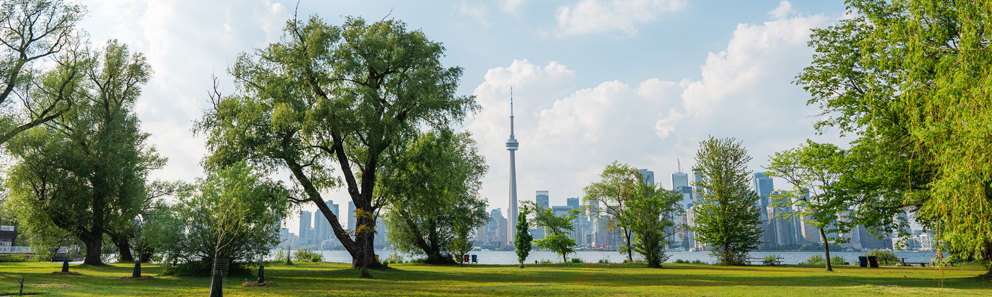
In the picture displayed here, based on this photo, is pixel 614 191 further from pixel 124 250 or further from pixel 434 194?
pixel 124 250

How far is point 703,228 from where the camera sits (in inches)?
1692

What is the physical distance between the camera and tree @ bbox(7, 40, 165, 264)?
3278 centimetres

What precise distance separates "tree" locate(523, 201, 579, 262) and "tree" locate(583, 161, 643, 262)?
235 centimetres

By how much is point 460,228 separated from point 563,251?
39.6ft

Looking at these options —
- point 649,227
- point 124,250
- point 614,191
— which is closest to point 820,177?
point 649,227

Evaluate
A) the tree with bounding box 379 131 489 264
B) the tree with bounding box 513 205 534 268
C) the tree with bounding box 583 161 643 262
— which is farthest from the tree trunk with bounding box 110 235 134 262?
the tree with bounding box 583 161 643 262

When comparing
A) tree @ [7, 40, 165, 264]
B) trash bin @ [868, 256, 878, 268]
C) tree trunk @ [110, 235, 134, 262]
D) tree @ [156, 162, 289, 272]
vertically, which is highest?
tree @ [7, 40, 165, 264]

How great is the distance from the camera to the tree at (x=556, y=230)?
4906cm

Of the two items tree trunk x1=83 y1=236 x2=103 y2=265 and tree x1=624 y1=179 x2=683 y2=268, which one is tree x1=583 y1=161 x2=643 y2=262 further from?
tree trunk x1=83 y1=236 x2=103 y2=265

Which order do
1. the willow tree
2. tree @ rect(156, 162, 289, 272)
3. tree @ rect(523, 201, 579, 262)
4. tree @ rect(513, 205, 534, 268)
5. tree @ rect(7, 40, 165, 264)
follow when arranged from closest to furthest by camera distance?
the willow tree < tree @ rect(156, 162, 289, 272) < tree @ rect(7, 40, 165, 264) < tree @ rect(513, 205, 534, 268) < tree @ rect(523, 201, 579, 262)

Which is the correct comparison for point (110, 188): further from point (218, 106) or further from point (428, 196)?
point (428, 196)

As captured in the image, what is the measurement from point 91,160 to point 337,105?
19.2 metres

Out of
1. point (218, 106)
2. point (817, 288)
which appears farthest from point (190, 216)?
point (817, 288)

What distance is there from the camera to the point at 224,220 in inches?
816
